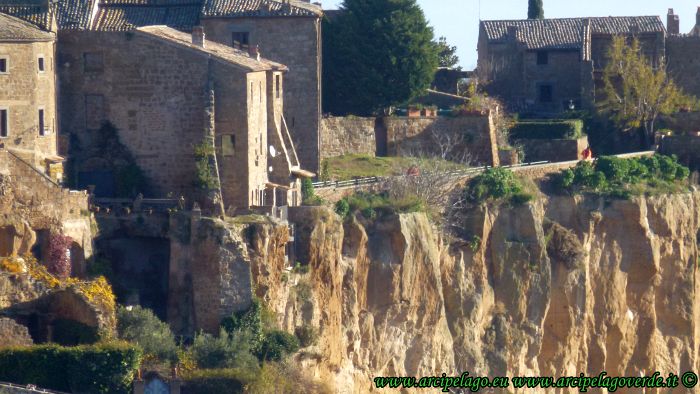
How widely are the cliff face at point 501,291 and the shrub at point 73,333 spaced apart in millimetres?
5232

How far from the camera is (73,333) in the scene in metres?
50.1

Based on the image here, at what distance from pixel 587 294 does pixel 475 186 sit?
6.20 m

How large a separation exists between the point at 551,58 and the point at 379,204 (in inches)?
933

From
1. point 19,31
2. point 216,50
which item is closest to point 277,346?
point 216,50

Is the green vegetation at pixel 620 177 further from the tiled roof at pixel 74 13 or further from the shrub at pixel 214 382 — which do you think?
the shrub at pixel 214 382

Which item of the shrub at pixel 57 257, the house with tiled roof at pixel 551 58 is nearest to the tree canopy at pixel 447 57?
the house with tiled roof at pixel 551 58

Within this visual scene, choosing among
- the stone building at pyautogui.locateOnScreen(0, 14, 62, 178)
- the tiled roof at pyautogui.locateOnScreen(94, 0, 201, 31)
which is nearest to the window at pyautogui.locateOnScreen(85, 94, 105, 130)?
the stone building at pyautogui.locateOnScreen(0, 14, 62, 178)

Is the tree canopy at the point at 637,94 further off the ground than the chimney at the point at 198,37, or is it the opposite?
the chimney at the point at 198,37

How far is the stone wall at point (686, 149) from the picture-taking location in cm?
7669

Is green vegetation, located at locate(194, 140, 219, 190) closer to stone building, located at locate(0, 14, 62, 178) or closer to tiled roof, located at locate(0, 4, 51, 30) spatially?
stone building, located at locate(0, 14, 62, 178)

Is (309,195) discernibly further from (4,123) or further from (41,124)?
(4,123)

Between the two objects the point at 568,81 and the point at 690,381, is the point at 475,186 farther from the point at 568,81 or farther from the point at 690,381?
the point at 568,81

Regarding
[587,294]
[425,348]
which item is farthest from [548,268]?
[425,348]

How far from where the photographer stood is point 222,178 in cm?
5597
